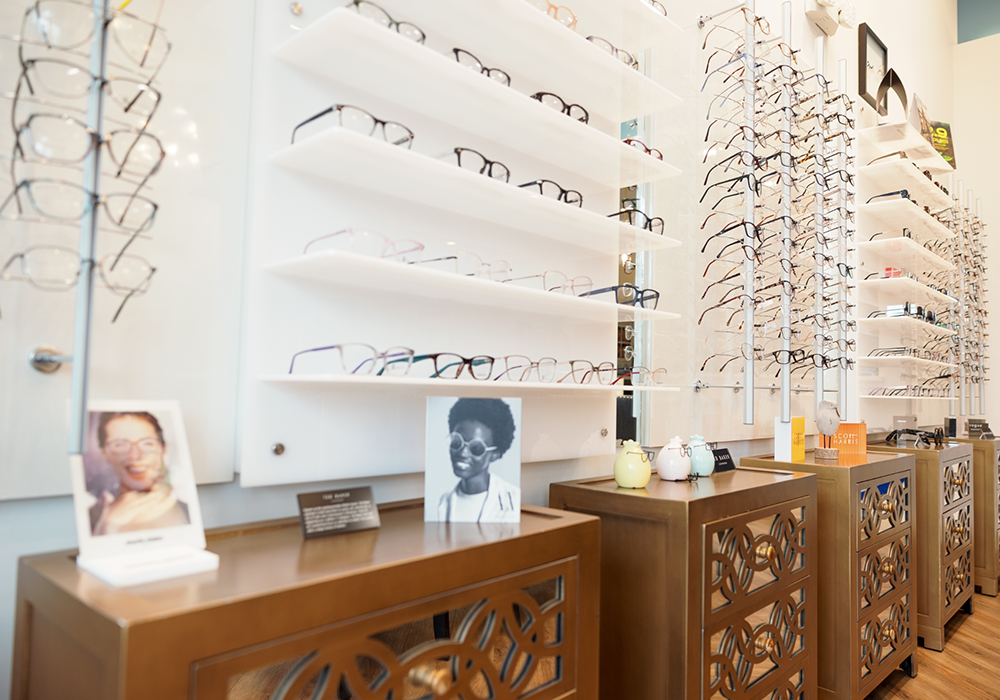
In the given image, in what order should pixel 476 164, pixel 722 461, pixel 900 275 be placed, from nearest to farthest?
1. pixel 476 164
2. pixel 722 461
3. pixel 900 275

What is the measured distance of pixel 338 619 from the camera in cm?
95

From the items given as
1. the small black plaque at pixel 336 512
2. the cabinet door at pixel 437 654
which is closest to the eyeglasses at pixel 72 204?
the small black plaque at pixel 336 512

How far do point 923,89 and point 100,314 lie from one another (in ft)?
20.4

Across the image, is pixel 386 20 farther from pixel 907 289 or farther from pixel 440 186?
pixel 907 289

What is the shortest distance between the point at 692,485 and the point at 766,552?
0.95 ft

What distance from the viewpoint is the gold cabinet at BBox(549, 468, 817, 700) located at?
161 cm

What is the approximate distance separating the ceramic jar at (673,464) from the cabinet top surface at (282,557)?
0.63 m

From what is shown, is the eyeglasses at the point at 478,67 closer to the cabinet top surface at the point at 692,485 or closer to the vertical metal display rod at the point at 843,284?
the cabinet top surface at the point at 692,485

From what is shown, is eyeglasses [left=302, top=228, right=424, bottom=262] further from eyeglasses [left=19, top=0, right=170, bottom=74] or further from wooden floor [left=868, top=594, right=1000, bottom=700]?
wooden floor [left=868, top=594, right=1000, bottom=700]

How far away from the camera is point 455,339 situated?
5.56ft

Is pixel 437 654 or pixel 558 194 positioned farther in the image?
pixel 558 194

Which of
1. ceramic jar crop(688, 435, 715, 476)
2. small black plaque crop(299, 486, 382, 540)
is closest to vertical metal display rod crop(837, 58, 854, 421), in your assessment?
ceramic jar crop(688, 435, 715, 476)

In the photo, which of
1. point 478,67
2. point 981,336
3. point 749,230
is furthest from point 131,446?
point 981,336

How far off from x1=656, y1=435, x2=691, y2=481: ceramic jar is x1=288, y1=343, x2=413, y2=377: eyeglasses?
3.01 ft
